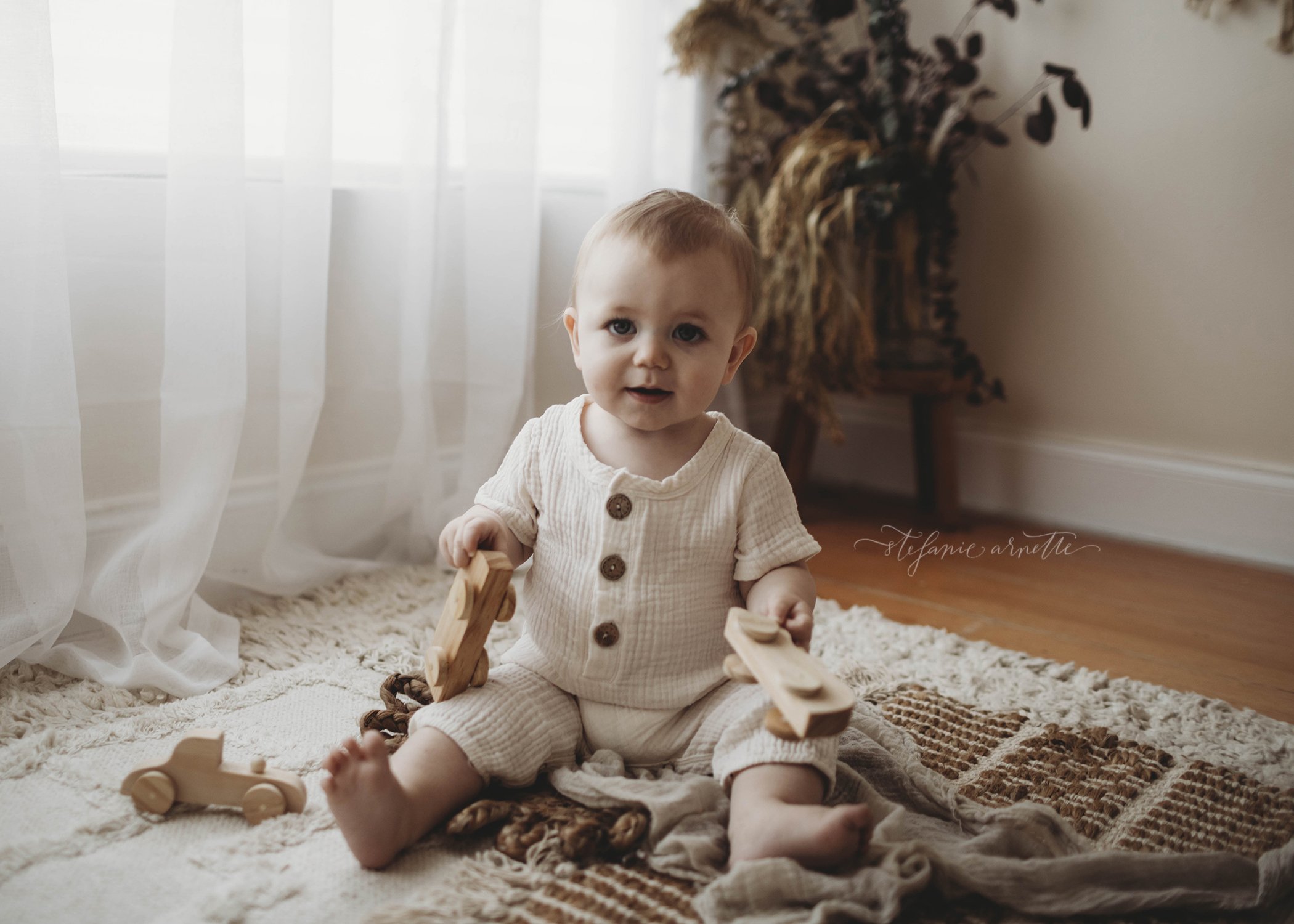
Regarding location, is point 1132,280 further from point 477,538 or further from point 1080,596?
point 477,538

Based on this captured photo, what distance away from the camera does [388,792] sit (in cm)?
81

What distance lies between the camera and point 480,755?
898 millimetres

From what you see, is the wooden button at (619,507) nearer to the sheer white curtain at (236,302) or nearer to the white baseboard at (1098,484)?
the sheer white curtain at (236,302)

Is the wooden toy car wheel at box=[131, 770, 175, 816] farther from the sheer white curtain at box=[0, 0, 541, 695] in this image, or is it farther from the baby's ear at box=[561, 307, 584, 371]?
the baby's ear at box=[561, 307, 584, 371]

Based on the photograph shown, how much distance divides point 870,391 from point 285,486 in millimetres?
1073

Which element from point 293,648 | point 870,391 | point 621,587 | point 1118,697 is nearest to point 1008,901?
point 621,587

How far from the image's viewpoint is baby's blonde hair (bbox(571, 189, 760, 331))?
93 centimetres

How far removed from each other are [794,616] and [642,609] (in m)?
0.14

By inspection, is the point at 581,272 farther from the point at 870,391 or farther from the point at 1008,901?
the point at 870,391

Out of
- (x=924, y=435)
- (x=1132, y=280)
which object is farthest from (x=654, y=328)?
(x=1132, y=280)

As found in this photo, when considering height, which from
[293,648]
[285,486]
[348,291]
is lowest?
[293,648]

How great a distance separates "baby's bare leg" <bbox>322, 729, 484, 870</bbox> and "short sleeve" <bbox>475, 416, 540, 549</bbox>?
0.72 ft

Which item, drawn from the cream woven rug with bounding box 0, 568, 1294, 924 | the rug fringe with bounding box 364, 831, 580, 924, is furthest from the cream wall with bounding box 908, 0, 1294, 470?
the rug fringe with bounding box 364, 831, 580, 924

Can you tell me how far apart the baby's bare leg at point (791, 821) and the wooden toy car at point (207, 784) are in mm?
365
